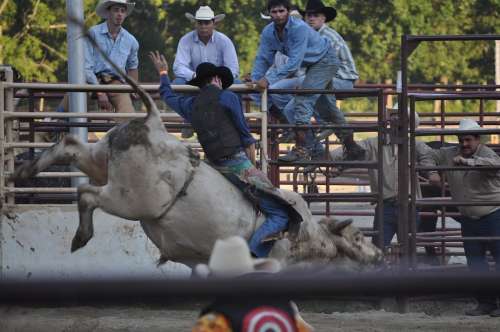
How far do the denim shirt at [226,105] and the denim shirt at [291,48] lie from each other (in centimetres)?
166

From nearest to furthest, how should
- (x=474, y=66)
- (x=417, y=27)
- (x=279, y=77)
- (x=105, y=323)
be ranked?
(x=105, y=323) → (x=279, y=77) → (x=417, y=27) → (x=474, y=66)

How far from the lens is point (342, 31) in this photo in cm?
3222

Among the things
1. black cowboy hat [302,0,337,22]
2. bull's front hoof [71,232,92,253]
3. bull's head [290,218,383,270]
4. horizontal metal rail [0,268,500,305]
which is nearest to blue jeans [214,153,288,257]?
bull's head [290,218,383,270]

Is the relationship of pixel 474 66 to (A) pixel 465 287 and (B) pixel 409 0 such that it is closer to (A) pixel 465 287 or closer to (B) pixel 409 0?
(B) pixel 409 0

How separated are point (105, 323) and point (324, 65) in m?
2.64

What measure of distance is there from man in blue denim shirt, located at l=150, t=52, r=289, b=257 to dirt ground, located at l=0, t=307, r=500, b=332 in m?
1.12

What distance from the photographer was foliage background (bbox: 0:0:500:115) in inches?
1188

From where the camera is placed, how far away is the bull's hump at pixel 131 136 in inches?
272

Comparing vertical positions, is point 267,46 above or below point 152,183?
above

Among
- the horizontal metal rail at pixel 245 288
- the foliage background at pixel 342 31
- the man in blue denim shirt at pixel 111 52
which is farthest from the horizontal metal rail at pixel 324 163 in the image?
the foliage background at pixel 342 31

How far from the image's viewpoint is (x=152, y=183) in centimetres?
695

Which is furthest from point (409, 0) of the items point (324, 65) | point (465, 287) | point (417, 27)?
point (465, 287)

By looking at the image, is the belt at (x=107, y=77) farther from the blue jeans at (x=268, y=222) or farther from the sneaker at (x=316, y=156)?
the blue jeans at (x=268, y=222)

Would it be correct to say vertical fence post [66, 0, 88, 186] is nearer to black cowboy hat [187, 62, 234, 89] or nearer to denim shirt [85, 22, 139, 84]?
denim shirt [85, 22, 139, 84]
